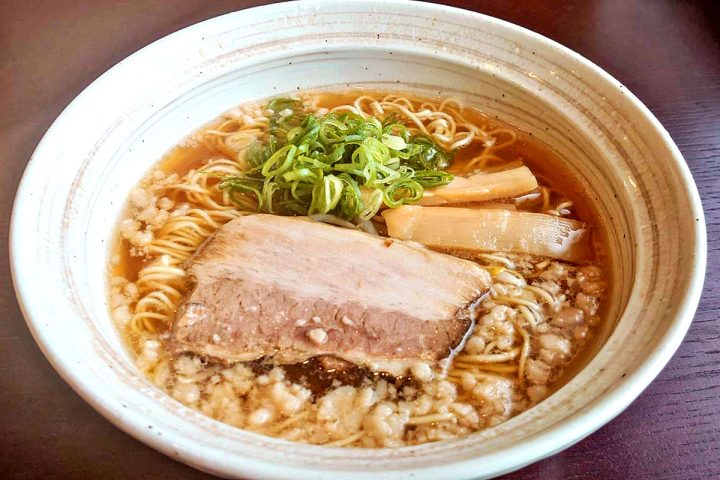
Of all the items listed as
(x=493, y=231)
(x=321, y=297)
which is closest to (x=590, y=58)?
(x=493, y=231)

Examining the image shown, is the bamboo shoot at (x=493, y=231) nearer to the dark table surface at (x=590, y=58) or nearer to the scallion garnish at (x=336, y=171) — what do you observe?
the scallion garnish at (x=336, y=171)

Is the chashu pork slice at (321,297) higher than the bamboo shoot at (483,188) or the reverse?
the reverse

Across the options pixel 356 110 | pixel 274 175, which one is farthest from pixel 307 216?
pixel 356 110

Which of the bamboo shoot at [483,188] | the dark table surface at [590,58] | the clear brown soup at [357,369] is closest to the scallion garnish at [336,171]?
the bamboo shoot at [483,188]

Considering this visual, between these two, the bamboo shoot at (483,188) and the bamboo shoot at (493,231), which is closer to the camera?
the bamboo shoot at (493,231)

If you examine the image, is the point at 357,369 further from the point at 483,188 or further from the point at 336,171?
the point at 483,188

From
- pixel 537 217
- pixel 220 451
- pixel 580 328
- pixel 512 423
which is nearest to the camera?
pixel 220 451

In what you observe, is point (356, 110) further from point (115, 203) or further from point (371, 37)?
point (115, 203)
